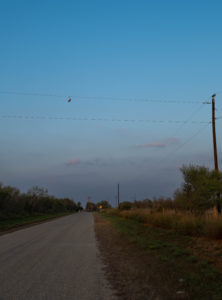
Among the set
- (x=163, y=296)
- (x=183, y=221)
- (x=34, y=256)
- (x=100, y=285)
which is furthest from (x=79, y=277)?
(x=183, y=221)

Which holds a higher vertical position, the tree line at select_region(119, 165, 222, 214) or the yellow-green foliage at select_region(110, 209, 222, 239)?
the tree line at select_region(119, 165, 222, 214)

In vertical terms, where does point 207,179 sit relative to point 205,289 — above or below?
above

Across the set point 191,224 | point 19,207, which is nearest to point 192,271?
point 191,224

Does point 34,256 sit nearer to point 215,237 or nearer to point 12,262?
point 12,262

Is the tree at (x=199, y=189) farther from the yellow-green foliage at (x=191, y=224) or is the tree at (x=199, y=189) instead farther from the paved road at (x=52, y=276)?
the paved road at (x=52, y=276)

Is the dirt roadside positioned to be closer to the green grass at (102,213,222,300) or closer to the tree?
the green grass at (102,213,222,300)

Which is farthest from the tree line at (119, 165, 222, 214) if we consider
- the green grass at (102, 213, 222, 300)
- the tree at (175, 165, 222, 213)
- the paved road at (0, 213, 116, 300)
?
the paved road at (0, 213, 116, 300)

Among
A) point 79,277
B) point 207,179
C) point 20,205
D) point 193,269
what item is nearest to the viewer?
point 79,277

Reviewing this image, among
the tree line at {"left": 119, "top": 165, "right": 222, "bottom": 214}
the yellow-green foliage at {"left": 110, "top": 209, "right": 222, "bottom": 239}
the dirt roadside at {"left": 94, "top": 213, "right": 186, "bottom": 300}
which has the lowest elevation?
the dirt roadside at {"left": 94, "top": 213, "right": 186, "bottom": 300}

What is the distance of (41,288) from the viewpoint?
6570 mm

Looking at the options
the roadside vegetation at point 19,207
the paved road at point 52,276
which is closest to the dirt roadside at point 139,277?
the paved road at point 52,276

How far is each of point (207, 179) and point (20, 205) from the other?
1499 inches

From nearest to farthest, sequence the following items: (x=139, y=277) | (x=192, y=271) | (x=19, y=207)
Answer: (x=139, y=277)
(x=192, y=271)
(x=19, y=207)

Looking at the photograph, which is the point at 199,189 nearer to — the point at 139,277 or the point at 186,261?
the point at 186,261
